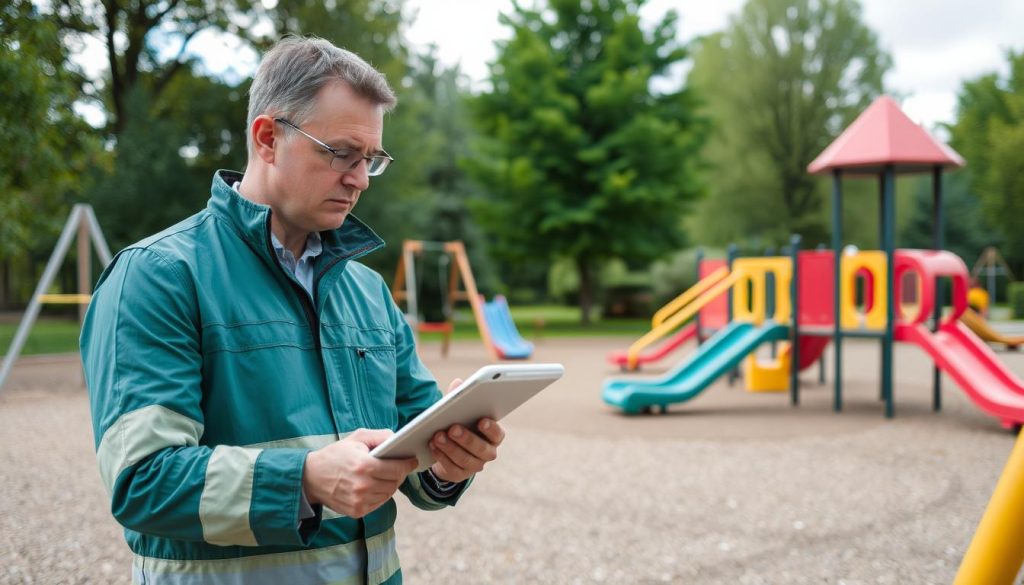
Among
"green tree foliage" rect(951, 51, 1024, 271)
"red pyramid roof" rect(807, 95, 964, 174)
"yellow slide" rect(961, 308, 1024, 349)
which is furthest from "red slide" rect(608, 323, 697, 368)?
"green tree foliage" rect(951, 51, 1024, 271)

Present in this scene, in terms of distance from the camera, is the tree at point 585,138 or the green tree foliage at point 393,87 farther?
the tree at point 585,138

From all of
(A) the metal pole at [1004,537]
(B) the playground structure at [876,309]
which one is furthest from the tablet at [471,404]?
(B) the playground structure at [876,309]

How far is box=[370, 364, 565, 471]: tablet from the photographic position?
4.51ft

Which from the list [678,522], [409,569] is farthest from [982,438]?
[409,569]

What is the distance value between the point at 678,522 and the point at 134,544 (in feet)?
12.0

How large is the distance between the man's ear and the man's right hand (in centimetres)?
63

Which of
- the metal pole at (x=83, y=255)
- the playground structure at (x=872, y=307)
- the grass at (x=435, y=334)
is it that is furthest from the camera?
the grass at (x=435, y=334)

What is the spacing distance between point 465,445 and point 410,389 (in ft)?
1.65

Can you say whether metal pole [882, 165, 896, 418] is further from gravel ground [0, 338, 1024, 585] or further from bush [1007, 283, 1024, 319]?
bush [1007, 283, 1024, 319]

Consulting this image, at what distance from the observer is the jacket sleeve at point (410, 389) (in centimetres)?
198

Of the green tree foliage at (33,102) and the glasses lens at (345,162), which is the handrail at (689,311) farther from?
the glasses lens at (345,162)

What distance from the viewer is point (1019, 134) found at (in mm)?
28516

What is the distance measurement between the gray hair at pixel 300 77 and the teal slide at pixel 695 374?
740cm

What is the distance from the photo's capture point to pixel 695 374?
30.9 feet
